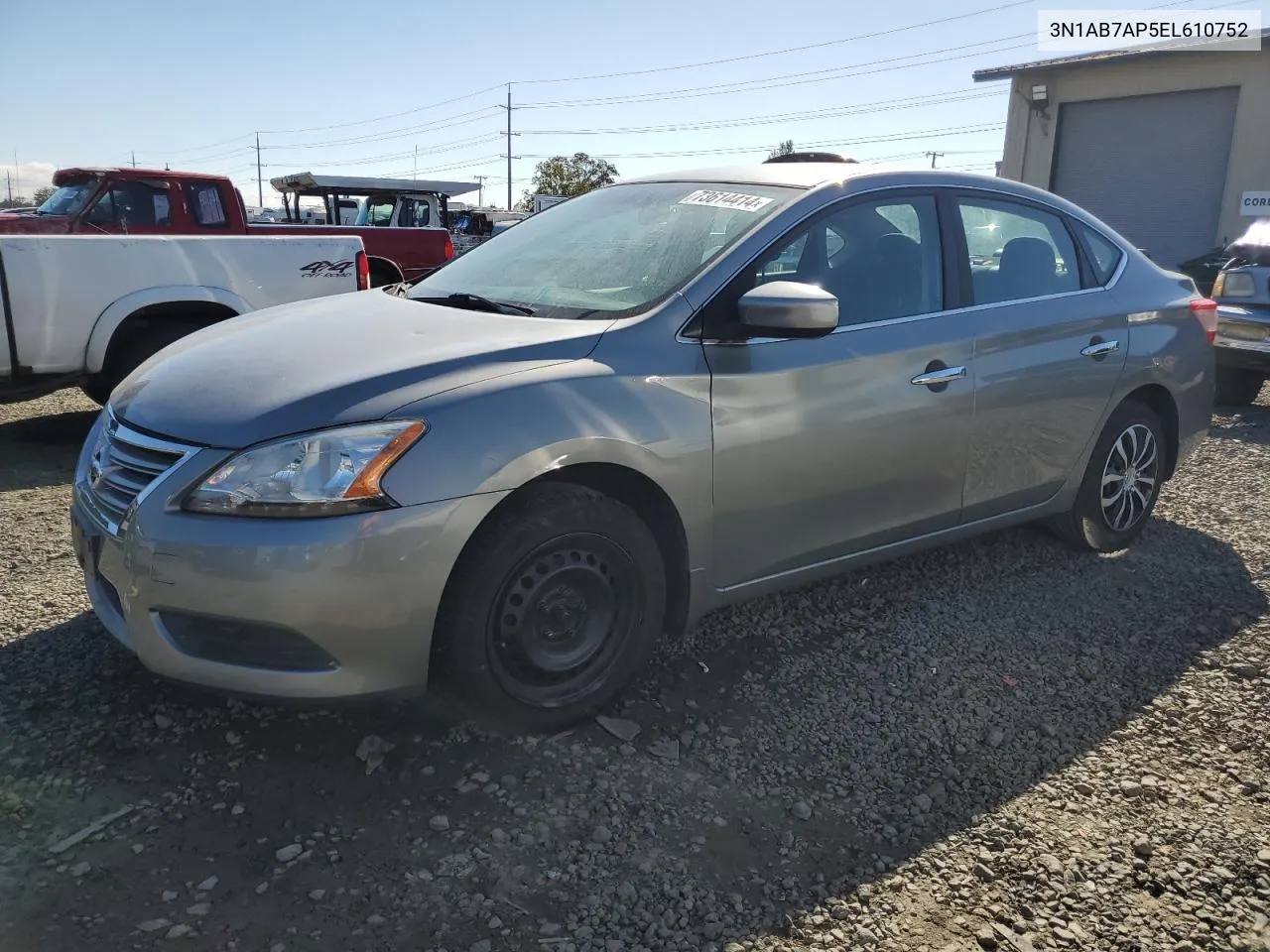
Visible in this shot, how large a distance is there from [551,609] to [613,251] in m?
1.36

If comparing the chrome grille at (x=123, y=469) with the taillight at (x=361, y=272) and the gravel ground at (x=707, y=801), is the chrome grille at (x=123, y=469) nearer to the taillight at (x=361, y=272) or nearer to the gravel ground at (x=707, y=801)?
the gravel ground at (x=707, y=801)

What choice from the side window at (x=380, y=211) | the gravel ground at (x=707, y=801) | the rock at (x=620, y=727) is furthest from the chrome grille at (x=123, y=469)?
the side window at (x=380, y=211)

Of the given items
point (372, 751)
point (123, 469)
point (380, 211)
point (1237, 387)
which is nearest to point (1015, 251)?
point (372, 751)

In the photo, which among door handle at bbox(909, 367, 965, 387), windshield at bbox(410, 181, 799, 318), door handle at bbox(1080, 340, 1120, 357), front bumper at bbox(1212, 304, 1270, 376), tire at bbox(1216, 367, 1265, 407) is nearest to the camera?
windshield at bbox(410, 181, 799, 318)

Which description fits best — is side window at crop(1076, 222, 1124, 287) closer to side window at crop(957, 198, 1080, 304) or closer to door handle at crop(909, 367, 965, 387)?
side window at crop(957, 198, 1080, 304)

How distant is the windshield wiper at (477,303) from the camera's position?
327 cm

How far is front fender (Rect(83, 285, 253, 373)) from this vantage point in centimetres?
622

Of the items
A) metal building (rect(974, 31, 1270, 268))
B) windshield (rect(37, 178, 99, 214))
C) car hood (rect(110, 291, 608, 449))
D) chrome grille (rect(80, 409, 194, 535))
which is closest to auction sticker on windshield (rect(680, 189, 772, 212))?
car hood (rect(110, 291, 608, 449))

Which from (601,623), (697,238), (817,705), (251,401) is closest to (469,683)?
(601,623)

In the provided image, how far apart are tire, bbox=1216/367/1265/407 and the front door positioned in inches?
231

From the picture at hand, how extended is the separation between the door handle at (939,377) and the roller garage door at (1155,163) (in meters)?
15.5

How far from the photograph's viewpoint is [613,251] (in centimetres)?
353

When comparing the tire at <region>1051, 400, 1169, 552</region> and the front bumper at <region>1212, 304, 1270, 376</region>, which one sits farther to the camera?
the front bumper at <region>1212, 304, 1270, 376</region>

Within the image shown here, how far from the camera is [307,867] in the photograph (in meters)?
2.36
